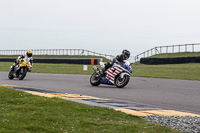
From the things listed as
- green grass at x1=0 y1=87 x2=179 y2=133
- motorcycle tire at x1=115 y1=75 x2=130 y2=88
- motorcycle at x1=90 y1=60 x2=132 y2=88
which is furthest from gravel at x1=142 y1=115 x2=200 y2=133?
motorcycle tire at x1=115 y1=75 x2=130 y2=88

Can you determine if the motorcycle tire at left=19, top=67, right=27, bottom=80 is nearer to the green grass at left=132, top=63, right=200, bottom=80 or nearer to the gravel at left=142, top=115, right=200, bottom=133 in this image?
the green grass at left=132, top=63, right=200, bottom=80

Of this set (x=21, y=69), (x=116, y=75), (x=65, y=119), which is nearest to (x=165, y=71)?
(x=21, y=69)

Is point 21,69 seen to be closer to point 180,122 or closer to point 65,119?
point 65,119

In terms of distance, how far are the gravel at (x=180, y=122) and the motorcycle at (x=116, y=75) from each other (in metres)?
7.28

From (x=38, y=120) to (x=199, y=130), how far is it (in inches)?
103

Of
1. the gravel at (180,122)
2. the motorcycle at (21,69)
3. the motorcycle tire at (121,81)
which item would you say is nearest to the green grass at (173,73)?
the motorcycle tire at (121,81)

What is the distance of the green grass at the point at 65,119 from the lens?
580 centimetres

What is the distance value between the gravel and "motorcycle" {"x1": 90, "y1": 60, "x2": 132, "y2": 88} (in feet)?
23.9

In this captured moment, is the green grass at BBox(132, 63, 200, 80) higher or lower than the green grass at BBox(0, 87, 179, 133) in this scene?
higher

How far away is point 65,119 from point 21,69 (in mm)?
13367

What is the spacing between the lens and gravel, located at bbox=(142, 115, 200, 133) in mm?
6127

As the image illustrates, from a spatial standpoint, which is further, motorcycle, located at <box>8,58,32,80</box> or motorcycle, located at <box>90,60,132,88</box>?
motorcycle, located at <box>8,58,32,80</box>

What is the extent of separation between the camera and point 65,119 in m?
6.50

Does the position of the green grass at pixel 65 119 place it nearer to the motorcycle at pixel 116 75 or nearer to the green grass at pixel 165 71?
the motorcycle at pixel 116 75
